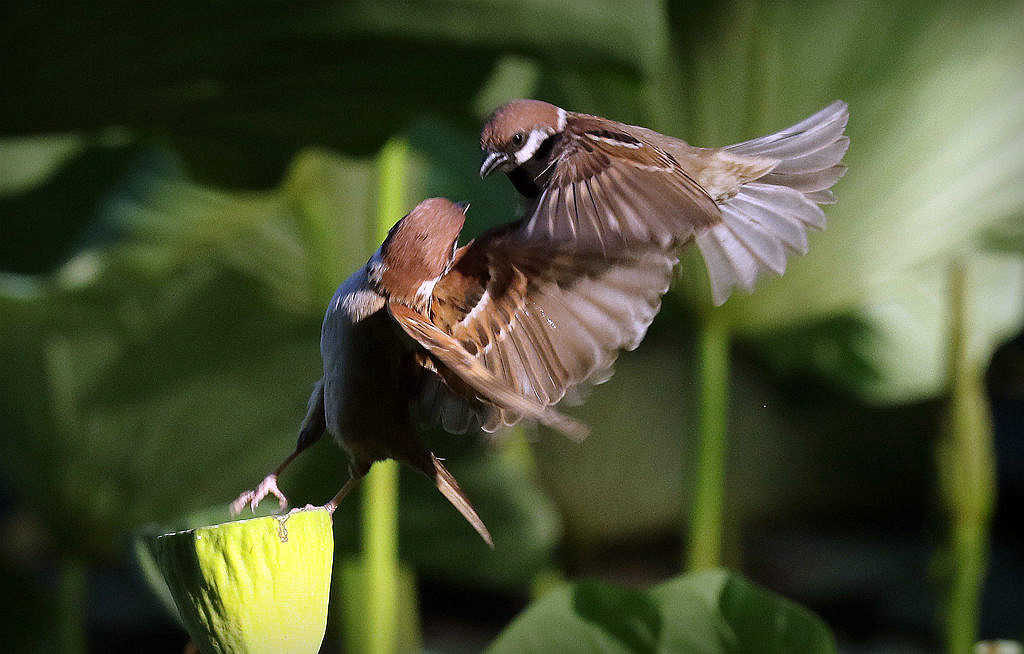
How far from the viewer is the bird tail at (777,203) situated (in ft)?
1.09

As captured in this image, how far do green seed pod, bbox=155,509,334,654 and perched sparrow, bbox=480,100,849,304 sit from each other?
10cm

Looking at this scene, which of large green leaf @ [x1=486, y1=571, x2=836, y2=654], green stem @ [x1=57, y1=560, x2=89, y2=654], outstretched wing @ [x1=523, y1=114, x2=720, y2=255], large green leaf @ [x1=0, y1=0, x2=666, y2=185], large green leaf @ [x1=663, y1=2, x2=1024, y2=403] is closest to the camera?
outstretched wing @ [x1=523, y1=114, x2=720, y2=255]

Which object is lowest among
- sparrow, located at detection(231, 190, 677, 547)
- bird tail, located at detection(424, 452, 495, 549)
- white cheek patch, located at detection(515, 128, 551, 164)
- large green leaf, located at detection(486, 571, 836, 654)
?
large green leaf, located at detection(486, 571, 836, 654)

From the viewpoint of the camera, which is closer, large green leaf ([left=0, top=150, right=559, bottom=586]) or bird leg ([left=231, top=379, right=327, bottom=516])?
bird leg ([left=231, top=379, right=327, bottom=516])

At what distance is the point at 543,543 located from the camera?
3.70 ft

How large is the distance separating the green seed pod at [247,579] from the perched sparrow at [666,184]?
10 centimetres

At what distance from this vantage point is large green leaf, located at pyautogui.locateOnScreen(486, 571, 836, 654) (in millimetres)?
504

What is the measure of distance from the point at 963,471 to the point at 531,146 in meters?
0.60

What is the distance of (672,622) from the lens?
0.54m

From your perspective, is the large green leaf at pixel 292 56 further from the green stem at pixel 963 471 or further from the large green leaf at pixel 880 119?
the green stem at pixel 963 471

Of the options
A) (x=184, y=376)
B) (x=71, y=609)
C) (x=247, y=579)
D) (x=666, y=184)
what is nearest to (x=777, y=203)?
(x=666, y=184)

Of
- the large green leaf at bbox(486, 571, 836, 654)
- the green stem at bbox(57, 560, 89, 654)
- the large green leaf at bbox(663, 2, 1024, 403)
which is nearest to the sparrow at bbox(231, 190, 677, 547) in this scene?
the large green leaf at bbox(486, 571, 836, 654)

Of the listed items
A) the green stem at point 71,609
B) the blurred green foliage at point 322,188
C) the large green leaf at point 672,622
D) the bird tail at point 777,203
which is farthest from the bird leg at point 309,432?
the green stem at point 71,609

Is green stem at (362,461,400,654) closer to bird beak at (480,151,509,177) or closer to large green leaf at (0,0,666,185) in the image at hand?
large green leaf at (0,0,666,185)
